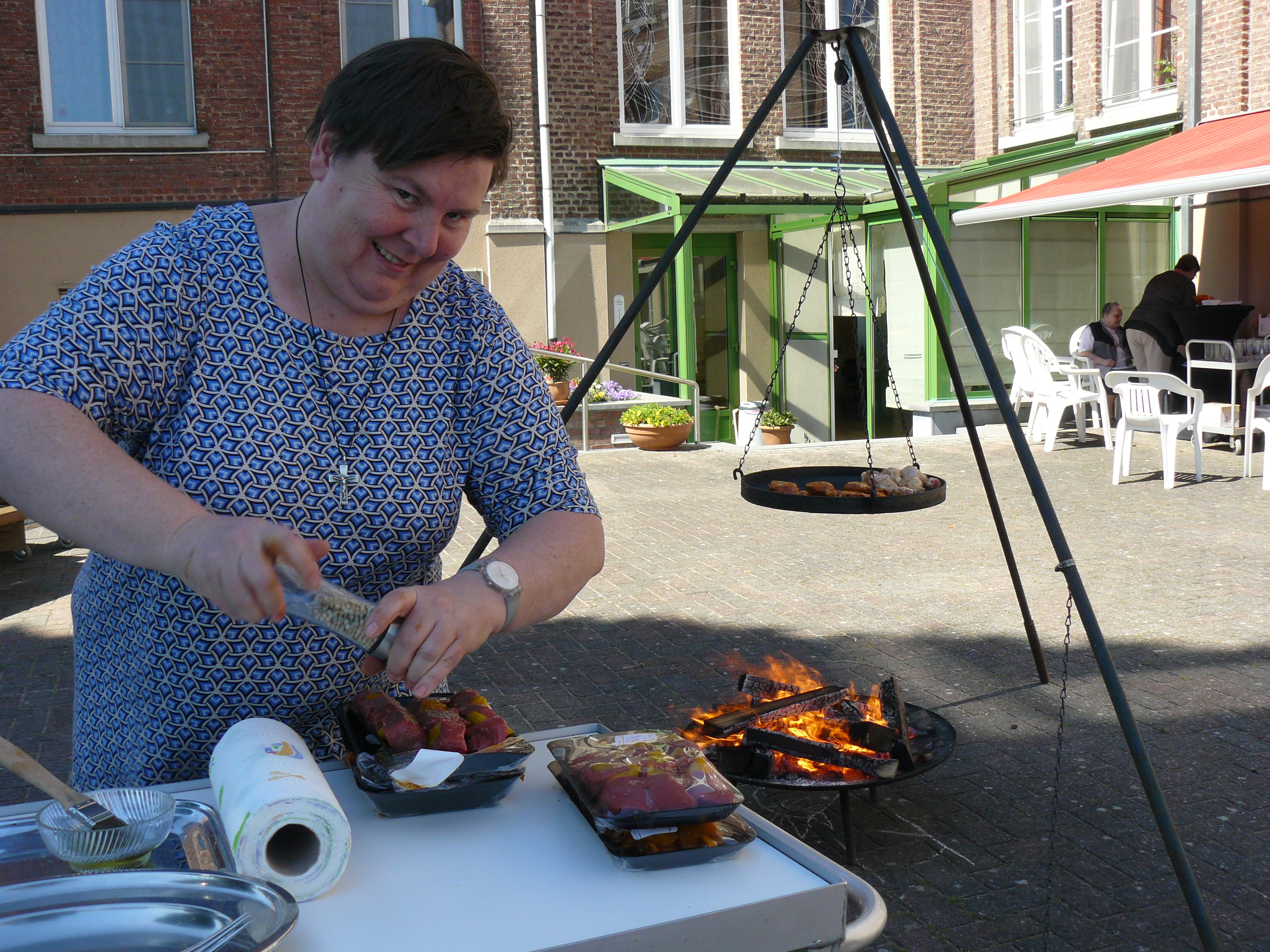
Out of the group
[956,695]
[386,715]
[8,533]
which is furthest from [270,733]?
[8,533]

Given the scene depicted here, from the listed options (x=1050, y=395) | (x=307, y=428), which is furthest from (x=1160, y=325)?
(x=307, y=428)

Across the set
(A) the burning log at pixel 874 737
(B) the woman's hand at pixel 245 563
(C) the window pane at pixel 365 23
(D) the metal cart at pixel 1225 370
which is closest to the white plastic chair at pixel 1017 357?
(D) the metal cart at pixel 1225 370

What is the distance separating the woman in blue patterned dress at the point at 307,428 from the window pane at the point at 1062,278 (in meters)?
14.4

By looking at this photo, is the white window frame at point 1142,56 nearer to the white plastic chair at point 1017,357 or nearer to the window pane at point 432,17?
the white plastic chair at point 1017,357

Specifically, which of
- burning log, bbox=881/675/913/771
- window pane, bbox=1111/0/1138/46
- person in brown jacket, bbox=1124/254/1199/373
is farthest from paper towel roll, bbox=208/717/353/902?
window pane, bbox=1111/0/1138/46

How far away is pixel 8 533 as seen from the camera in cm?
842

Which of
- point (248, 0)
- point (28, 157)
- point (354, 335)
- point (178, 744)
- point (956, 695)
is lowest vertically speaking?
point (956, 695)

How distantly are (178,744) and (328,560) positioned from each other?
1.31ft

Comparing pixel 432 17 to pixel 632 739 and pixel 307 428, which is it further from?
pixel 632 739

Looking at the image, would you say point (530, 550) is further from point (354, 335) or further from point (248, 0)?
point (248, 0)

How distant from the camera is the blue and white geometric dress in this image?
1639 mm

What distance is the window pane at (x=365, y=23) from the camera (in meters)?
15.1

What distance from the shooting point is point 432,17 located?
608 inches

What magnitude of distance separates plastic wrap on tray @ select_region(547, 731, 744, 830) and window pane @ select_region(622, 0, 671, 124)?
1559 centimetres
